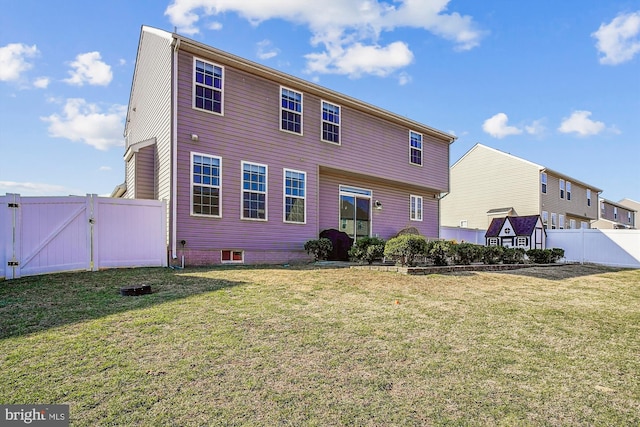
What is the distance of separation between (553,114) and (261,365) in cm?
1994

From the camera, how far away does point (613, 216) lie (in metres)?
41.1

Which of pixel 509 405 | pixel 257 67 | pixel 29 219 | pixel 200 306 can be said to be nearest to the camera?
pixel 509 405

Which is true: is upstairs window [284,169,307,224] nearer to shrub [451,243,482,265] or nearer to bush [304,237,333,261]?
bush [304,237,333,261]

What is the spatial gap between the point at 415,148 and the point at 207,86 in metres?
10.2

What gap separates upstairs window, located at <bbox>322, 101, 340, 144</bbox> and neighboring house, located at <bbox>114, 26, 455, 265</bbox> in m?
0.04

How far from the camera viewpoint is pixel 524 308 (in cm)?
547

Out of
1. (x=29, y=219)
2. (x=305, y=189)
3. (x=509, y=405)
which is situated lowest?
(x=509, y=405)

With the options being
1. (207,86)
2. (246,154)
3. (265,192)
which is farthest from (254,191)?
(207,86)

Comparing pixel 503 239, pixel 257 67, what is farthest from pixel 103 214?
pixel 503 239

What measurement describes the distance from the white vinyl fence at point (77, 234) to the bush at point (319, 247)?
4534 millimetres

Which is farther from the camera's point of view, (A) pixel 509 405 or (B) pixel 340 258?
(B) pixel 340 258

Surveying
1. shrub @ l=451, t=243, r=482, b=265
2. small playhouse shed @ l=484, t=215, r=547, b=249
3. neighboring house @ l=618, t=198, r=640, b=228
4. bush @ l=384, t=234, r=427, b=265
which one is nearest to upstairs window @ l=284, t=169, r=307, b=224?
bush @ l=384, t=234, r=427, b=265

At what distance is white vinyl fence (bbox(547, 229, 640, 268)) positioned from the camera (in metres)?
16.5

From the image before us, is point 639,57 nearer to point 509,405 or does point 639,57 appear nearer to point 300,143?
point 300,143
